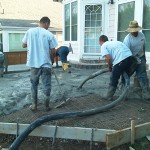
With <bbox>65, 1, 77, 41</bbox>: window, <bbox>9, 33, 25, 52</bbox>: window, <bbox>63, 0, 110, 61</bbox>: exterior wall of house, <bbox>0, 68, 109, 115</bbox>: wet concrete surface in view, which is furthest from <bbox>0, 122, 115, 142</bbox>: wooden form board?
<bbox>9, 33, 25, 52</bbox>: window

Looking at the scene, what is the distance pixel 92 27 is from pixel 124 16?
2.17 m

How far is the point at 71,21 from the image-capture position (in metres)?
13.1

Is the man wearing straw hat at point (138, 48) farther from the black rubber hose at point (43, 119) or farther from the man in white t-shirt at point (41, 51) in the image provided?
the man in white t-shirt at point (41, 51)

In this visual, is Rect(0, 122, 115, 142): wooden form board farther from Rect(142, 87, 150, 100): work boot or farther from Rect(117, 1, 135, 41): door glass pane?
Rect(117, 1, 135, 41): door glass pane

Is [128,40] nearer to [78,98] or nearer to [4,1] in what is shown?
[78,98]

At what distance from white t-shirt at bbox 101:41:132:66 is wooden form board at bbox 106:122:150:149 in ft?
5.51

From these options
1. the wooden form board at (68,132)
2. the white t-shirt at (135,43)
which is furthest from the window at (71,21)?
the wooden form board at (68,132)

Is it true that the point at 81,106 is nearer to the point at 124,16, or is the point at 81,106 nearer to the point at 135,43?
the point at 135,43

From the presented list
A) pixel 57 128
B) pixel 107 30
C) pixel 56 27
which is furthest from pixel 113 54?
pixel 56 27

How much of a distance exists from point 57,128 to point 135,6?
21.3ft

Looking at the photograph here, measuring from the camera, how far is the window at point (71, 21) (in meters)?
12.9

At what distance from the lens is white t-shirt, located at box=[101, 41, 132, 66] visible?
573 cm

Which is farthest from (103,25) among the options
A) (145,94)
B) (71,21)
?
(145,94)

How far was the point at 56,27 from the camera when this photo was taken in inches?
971
